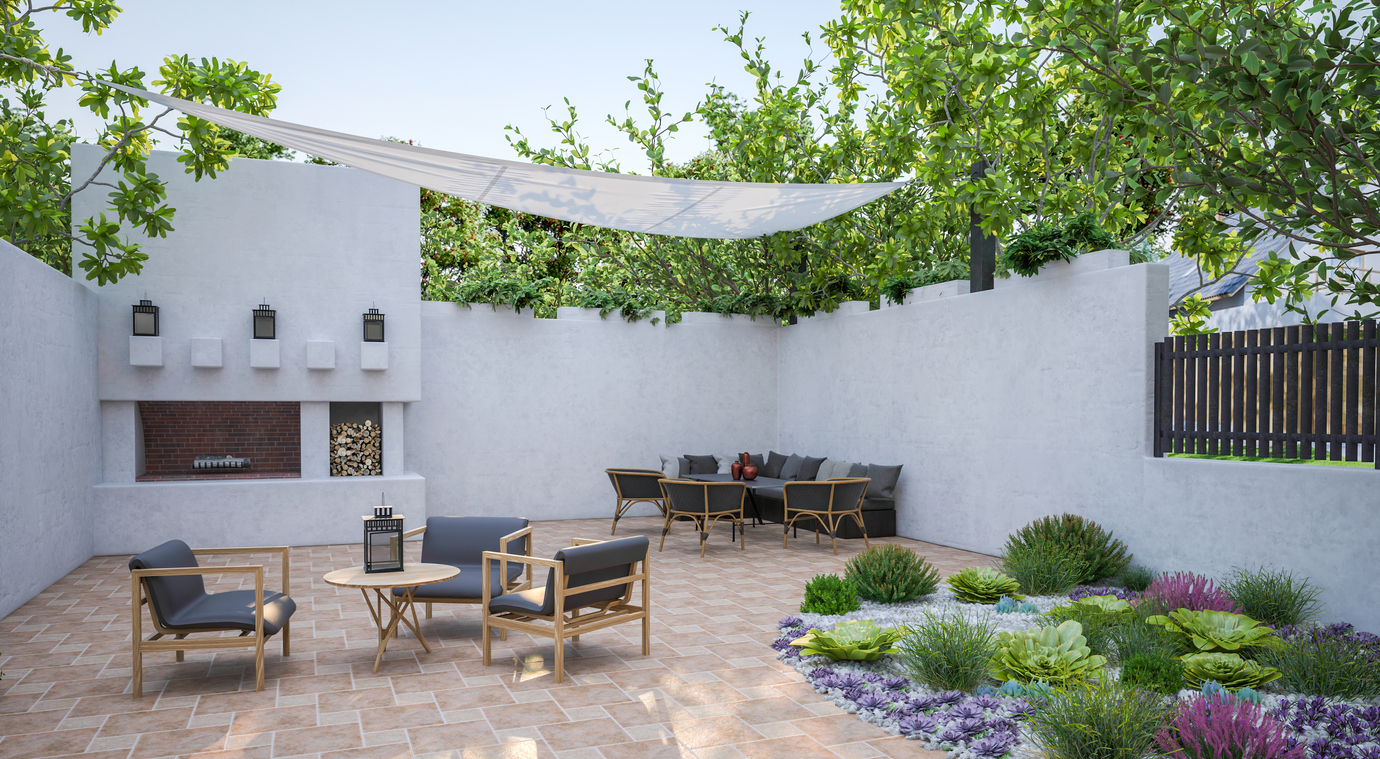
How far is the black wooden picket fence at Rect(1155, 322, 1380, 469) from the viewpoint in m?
5.52

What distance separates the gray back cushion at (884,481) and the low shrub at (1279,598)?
4.26 metres

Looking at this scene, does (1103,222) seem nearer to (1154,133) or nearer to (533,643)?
(1154,133)

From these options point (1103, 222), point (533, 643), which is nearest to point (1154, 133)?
point (1103, 222)

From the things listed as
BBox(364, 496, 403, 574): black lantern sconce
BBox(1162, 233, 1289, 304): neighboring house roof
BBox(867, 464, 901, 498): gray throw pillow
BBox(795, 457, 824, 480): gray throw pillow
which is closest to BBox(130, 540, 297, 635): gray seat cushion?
BBox(364, 496, 403, 574): black lantern sconce

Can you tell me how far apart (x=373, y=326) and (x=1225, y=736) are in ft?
28.4

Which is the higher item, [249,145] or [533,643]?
[249,145]

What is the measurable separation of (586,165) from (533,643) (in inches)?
312

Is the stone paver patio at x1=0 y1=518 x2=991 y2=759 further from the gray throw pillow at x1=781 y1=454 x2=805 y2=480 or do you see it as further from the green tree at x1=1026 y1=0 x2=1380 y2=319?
the gray throw pillow at x1=781 y1=454 x2=805 y2=480

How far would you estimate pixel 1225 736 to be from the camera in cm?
317

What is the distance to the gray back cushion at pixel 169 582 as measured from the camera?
4.45m

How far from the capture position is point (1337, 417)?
5613 millimetres

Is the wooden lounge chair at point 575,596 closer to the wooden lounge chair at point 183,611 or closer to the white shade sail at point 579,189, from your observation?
the wooden lounge chair at point 183,611

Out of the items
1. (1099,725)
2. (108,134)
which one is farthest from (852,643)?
(108,134)

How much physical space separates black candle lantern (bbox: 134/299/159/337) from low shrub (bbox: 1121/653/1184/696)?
29.5ft
